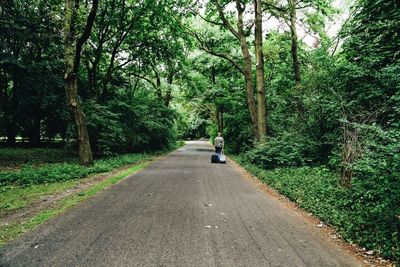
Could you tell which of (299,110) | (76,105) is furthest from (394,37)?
(76,105)

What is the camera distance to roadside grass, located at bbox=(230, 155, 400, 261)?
4945mm

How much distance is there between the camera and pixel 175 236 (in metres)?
5.13

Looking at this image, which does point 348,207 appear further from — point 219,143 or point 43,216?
point 219,143

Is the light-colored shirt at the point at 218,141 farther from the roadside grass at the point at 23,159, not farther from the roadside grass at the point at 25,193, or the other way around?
the roadside grass at the point at 25,193

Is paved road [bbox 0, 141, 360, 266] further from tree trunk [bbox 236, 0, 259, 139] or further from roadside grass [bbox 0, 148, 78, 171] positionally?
tree trunk [bbox 236, 0, 259, 139]

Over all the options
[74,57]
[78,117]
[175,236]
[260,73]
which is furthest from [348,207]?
[74,57]

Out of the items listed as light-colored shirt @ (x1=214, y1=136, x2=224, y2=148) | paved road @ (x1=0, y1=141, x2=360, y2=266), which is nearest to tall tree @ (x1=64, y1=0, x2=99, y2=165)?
paved road @ (x1=0, y1=141, x2=360, y2=266)

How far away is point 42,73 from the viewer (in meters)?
16.8

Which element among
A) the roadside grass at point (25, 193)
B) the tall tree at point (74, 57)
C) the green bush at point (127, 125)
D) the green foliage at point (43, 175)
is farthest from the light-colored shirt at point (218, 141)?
the roadside grass at point (25, 193)

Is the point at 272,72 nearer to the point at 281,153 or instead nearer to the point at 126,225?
the point at 281,153

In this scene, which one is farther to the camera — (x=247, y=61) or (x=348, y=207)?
(x=247, y=61)

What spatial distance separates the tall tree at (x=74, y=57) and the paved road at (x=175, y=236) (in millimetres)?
6558

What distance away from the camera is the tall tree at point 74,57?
12148 millimetres

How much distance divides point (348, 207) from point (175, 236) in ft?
13.8
